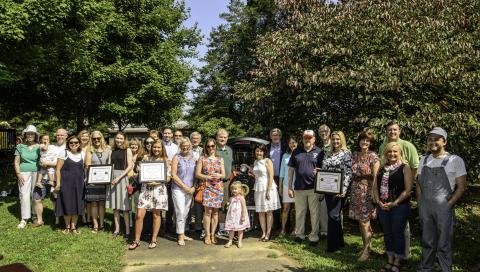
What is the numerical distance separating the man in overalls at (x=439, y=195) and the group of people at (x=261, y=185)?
13mm

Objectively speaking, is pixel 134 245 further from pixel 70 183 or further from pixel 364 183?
pixel 364 183

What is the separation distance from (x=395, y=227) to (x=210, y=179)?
3.16 m

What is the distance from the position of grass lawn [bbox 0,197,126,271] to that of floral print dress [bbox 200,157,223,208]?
1644 mm

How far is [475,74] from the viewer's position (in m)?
7.23

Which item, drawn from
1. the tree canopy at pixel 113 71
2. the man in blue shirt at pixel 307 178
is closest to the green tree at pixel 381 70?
the man in blue shirt at pixel 307 178

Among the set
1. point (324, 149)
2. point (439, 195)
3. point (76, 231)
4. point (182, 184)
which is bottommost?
point (76, 231)

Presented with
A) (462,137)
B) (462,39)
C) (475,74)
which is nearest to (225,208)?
(462,137)

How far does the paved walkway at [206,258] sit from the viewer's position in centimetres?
600

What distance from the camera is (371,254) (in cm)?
662

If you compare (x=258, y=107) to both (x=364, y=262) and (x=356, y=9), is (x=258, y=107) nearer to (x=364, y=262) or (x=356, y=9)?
(x=356, y=9)

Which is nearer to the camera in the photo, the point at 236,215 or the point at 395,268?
the point at 395,268

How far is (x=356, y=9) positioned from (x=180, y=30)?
18928 millimetres

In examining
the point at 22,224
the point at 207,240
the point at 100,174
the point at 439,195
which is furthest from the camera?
the point at 22,224

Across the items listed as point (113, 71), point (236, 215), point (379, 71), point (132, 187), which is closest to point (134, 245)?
point (132, 187)
